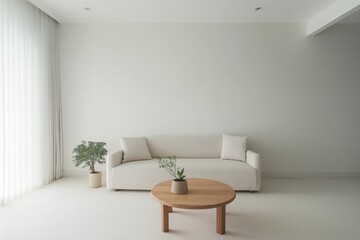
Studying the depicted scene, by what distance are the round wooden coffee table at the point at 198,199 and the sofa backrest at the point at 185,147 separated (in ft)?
4.60

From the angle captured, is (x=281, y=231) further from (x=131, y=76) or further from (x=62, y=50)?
(x=62, y=50)

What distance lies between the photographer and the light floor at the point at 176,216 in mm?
2252

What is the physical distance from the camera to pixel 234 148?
12.6 ft

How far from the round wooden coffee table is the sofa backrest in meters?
1.40

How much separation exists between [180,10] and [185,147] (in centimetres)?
233

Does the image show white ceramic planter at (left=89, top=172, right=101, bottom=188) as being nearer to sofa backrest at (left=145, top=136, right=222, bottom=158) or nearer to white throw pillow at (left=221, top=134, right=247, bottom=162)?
sofa backrest at (left=145, top=136, right=222, bottom=158)

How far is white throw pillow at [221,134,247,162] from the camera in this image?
3832mm

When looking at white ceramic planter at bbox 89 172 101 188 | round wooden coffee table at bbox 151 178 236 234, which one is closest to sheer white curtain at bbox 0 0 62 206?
white ceramic planter at bbox 89 172 101 188

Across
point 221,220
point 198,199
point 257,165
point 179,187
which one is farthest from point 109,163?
point 257,165

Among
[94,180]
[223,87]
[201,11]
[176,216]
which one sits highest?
[201,11]

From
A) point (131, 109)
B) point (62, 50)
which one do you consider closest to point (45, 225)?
point (131, 109)

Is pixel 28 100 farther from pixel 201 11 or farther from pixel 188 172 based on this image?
pixel 201 11

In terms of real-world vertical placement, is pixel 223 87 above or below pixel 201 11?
below

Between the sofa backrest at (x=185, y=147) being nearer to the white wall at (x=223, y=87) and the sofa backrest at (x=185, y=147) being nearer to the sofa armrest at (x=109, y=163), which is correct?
the white wall at (x=223, y=87)
